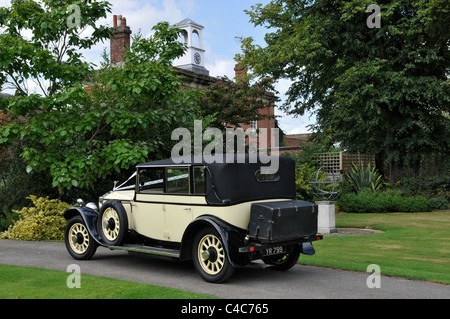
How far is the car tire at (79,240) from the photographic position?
905cm

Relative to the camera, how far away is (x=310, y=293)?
6.55 m

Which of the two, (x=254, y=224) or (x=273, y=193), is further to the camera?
(x=273, y=193)

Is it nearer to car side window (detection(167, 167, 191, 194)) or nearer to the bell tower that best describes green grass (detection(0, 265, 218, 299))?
car side window (detection(167, 167, 191, 194))

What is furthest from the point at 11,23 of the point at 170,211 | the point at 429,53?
the point at 429,53

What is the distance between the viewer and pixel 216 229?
708 cm

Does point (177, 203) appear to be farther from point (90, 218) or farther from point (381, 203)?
point (381, 203)

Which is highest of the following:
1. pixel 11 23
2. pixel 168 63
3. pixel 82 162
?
pixel 11 23

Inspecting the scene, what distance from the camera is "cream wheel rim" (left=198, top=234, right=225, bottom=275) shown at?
718 cm

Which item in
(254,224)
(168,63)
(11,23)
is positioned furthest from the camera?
(168,63)

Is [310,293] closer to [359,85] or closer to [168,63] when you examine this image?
[168,63]

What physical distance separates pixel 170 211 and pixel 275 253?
1.79 metres

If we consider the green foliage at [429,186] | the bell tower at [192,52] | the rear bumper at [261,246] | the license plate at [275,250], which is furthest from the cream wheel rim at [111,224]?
the bell tower at [192,52]

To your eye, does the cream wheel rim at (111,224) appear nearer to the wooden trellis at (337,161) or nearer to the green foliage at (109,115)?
the green foliage at (109,115)

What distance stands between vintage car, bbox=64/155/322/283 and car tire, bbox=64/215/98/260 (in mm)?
336
